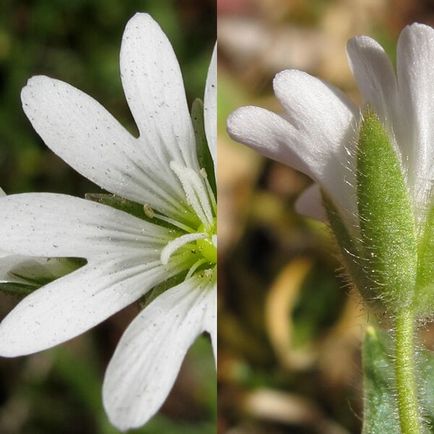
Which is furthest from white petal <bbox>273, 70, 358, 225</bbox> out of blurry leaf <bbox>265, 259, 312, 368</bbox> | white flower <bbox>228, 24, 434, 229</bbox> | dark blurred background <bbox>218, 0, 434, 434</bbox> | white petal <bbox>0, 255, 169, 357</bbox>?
blurry leaf <bbox>265, 259, 312, 368</bbox>

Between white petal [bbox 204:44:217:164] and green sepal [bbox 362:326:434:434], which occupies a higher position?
white petal [bbox 204:44:217:164]

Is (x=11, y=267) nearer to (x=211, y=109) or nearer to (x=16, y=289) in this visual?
(x=16, y=289)

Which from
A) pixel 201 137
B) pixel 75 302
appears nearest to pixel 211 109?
pixel 201 137

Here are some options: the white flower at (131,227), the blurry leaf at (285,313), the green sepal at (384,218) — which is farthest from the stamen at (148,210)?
the blurry leaf at (285,313)

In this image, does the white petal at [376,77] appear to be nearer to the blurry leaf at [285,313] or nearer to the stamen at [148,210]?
the stamen at [148,210]

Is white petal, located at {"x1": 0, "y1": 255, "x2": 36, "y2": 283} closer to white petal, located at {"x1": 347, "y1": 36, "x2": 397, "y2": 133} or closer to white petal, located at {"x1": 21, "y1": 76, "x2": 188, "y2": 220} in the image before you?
white petal, located at {"x1": 21, "y1": 76, "x2": 188, "y2": 220}

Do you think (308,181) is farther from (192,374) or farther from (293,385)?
(192,374)
